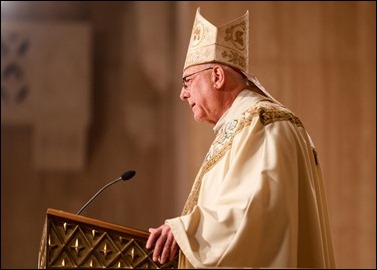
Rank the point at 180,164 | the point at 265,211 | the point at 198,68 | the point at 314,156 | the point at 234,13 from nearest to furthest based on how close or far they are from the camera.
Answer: the point at 265,211, the point at 314,156, the point at 198,68, the point at 234,13, the point at 180,164

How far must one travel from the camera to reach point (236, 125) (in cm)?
385

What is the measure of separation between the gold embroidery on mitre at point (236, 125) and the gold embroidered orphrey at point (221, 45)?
345 mm

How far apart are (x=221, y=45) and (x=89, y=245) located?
1.22 m

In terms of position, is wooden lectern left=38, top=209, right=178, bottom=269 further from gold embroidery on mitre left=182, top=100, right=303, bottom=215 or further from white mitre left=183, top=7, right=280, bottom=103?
white mitre left=183, top=7, right=280, bottom=103

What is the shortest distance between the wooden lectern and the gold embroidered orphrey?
3.15 feet

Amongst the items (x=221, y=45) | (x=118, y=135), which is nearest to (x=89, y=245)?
(x=221, y=45)

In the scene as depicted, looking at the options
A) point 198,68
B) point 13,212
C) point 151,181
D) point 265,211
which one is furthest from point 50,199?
point 265,211

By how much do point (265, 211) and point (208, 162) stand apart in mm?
517

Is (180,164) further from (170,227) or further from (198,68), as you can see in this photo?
(170,227)

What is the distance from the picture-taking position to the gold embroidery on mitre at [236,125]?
377cm

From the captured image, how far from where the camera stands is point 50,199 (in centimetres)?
876

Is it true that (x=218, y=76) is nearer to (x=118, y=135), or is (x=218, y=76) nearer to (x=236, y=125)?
(x=236, y=125)

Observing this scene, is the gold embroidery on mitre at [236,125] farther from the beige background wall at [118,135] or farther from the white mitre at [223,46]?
the beige background wall at [118,135]

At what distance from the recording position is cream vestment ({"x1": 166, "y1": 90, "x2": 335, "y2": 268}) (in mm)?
3465
